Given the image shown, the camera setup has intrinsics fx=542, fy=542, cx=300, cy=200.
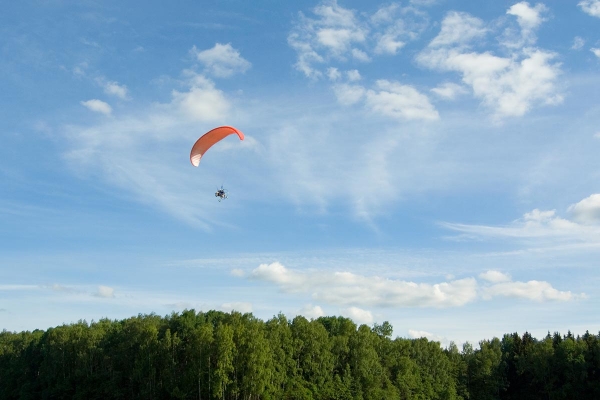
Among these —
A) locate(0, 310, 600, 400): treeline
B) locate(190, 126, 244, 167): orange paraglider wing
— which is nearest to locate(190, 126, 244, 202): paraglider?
locate(190, 126, 244, 167): orange paraglider wing

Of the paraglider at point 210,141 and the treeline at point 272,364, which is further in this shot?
the treeline at point 272,364

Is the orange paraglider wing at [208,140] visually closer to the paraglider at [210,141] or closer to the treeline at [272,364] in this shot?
the paraglider at [210,141]

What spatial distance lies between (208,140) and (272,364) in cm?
3083

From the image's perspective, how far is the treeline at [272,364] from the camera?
195ft

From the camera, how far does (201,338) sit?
59594 millimetres

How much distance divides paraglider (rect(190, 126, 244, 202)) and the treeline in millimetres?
24549

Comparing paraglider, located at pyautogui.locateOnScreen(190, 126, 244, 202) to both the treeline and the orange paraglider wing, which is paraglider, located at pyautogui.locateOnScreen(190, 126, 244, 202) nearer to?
the orange paraglider wing

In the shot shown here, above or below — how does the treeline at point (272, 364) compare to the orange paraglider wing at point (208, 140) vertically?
below

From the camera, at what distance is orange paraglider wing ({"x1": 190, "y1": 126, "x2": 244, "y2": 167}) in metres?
39.3

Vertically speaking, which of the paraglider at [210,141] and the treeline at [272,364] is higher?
the paraglider at [210,141]

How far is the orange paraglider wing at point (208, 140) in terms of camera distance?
39.3m

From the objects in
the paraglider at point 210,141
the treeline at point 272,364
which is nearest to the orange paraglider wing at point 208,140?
the paraglider at point 210,141

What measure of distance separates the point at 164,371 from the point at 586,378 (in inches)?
2219

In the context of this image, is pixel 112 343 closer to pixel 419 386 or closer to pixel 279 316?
pixel 279 316
